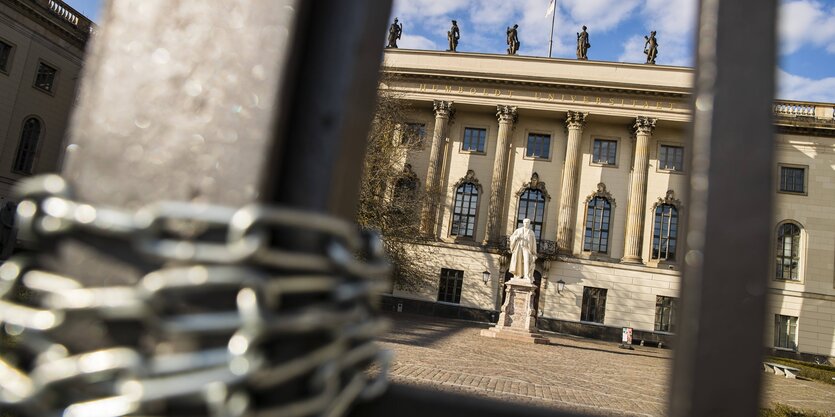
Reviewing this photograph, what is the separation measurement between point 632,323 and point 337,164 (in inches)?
1333

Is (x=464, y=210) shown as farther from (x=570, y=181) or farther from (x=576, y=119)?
(x=576, y=119)

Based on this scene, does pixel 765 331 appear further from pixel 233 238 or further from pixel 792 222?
→ pixel 792 222

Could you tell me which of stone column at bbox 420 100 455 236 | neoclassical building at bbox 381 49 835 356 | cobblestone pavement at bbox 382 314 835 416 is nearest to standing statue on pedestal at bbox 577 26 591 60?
neoclassical building at bbox 381 49 835 356

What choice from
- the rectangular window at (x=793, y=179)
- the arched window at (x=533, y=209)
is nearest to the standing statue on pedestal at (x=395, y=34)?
the arched window at (x=533, y=209)

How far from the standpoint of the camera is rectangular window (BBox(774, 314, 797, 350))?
3091 cm

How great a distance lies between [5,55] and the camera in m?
25.0

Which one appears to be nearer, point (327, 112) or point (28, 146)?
point (327, 112)

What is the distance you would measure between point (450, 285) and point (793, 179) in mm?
21591

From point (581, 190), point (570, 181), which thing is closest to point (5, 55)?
point (570, 181)

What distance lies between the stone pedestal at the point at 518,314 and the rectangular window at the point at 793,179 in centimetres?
2143

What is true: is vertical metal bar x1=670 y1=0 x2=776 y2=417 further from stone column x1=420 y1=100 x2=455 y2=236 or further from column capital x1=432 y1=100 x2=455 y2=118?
column capital x1=432 y1=100 x2=455 y2=118

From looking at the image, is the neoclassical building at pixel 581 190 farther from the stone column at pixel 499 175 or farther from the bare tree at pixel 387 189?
the bare tree at pixel 387 189

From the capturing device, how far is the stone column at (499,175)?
32438mm

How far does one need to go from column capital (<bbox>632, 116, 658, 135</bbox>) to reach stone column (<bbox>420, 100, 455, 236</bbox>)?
445 inches
